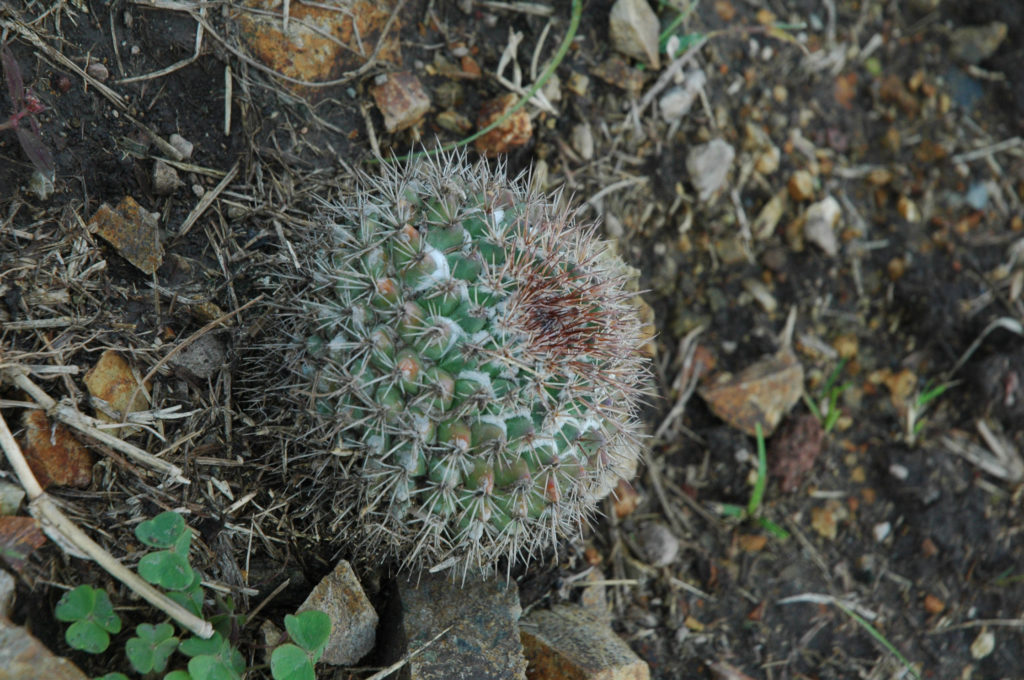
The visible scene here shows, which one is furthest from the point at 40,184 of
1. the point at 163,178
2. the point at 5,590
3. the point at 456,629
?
the point at 456,629

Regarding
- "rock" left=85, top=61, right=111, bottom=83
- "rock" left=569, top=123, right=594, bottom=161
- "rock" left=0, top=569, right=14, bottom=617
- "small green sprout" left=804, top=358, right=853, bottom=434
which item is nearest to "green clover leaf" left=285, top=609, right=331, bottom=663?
"rock" left=0, top=569, right=14, bottom=617

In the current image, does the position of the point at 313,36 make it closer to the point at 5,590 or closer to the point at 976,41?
the point at 5,590

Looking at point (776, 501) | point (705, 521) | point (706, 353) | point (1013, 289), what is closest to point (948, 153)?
point (1013, 289)

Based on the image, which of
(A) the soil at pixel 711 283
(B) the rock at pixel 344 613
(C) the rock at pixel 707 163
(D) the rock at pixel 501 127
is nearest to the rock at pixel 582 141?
(A) the soil at pixel 711 283

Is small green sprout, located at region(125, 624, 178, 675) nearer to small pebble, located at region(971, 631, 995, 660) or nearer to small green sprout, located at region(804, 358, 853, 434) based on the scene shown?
small green sprout, located at region(804, 358, 853, 434)

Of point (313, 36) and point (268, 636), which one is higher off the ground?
point (313, 36)

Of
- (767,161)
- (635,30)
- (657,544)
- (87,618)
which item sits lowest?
(657,544)

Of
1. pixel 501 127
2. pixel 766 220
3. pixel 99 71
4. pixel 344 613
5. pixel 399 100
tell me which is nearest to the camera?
pixel 344 613
